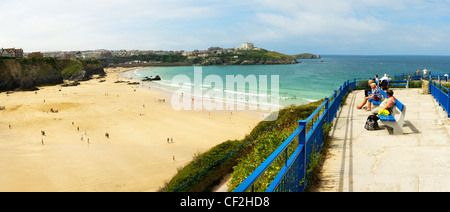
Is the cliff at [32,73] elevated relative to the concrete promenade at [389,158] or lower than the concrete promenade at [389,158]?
elevated

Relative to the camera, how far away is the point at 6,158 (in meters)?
21.7

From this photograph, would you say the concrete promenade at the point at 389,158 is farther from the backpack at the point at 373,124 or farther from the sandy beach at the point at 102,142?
the sandy beach at the point at 102,142

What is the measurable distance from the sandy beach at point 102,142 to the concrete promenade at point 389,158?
11498 millimetres

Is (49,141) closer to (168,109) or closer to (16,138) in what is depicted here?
(16,138)

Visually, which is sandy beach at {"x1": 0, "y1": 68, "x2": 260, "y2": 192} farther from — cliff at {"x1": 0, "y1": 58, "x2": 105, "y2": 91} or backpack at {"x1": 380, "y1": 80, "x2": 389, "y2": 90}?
cliff at {"x1": 0, "y1": 58, "x2": 105, "y2": 91}

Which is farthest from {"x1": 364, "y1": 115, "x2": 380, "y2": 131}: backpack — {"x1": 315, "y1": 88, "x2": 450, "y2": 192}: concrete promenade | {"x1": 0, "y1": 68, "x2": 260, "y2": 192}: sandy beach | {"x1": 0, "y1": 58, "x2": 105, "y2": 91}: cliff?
{"x1": 0, "y1": 58, "x2": 105, "y2": 91}: cliff

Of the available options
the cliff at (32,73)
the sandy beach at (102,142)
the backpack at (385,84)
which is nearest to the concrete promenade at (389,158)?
the backpack at (385,84)

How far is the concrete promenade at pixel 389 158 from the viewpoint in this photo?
503 centimetres

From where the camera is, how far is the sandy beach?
18094 millimetres

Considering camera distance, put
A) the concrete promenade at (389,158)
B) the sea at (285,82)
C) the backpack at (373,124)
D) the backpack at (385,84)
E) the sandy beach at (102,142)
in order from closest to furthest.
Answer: the concrete promenade at (389,158) < the backpack at (373,124) < the backpack at (385,84) < the sandy beach at (102,142) < the sea at (285,82)
